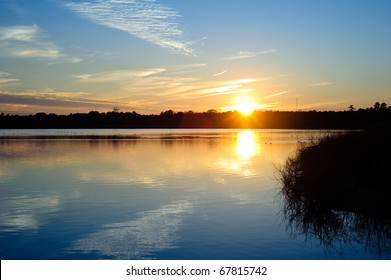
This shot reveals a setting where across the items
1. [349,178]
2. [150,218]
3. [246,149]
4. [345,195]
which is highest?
[349,178]

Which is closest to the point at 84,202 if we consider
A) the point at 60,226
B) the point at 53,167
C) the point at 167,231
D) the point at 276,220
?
the point at 60,226

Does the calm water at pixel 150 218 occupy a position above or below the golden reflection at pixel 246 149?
below

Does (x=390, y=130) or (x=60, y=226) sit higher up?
(x=390, y=130)

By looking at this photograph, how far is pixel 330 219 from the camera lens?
2103 centimetres

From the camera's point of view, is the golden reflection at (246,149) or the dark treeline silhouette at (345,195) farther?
the golden reflection at (246,149)

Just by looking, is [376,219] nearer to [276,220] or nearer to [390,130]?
[276,220]

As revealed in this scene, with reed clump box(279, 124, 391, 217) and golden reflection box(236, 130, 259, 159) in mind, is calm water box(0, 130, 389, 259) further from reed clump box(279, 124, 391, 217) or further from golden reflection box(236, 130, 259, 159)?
golden reflection box(236, 130, 259, 159)

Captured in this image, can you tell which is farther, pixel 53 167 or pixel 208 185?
pixel 53 167

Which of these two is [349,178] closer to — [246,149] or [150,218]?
[150,218]

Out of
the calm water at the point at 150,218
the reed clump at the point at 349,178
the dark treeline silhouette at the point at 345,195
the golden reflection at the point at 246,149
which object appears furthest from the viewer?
the golden reflection at the point at 246,149

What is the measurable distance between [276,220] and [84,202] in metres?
11.3

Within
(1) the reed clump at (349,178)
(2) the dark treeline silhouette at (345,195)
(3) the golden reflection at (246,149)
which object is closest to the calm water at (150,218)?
(2) the dark treeline silhouette at (345,195)

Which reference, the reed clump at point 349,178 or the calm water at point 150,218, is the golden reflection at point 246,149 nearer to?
the calm water at point 150,218

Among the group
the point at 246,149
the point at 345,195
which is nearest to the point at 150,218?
the point at 345,195
